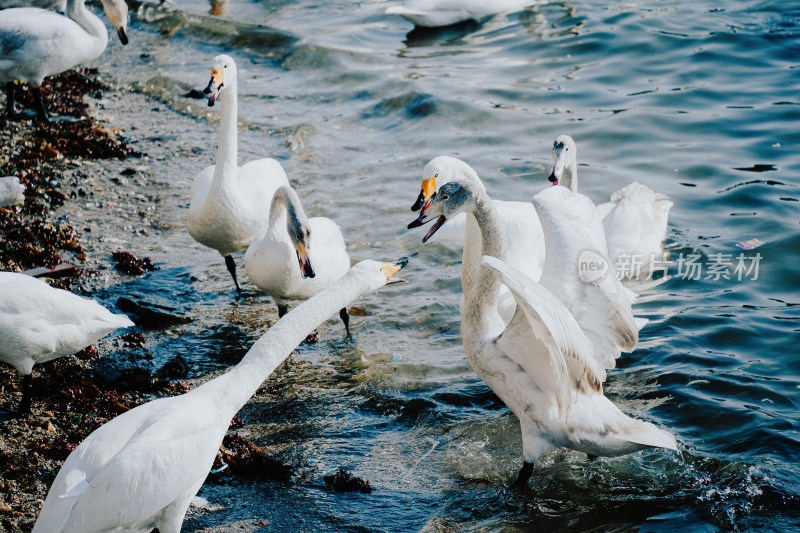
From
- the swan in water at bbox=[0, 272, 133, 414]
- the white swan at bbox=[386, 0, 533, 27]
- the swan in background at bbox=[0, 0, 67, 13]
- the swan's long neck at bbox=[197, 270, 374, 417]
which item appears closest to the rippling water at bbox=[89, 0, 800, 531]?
the white swan at bbox=[386, 0, 533, 27]

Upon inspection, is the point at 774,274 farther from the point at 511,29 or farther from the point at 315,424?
the point at 511,29

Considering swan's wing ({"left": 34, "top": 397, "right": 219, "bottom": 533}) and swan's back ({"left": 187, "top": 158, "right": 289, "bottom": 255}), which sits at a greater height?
swan's back ({"left": 187, "top": 158, "right": 289, "bottom": 255})

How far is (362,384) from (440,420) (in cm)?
75

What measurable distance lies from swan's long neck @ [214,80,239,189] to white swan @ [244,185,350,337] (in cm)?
81

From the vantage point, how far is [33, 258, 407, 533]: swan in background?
395 centimetres

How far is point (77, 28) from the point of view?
10.6 meters

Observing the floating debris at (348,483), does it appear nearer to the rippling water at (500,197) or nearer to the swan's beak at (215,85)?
the rippling water at (500,197)

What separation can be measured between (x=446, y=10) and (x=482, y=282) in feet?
34.5

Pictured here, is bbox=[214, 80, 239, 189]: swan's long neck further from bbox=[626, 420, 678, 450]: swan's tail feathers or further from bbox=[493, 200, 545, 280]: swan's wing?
bbox=[626, 420, 678, 450]: swan's tail feathers

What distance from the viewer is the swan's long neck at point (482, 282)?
5.47m

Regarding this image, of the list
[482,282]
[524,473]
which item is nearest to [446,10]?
A: [482,282]

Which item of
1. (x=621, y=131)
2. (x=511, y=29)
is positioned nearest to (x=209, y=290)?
(x=621, y=131)

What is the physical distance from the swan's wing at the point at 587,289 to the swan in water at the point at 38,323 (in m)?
3.03

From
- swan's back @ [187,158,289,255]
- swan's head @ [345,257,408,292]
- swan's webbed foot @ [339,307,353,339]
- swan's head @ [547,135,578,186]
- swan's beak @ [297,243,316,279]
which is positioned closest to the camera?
swan's head @ [345,257,408,292]
